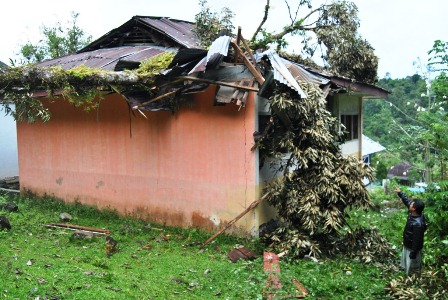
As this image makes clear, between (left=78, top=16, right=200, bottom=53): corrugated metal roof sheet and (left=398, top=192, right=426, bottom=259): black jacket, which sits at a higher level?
(left=78, top=16, right=200, bottom=53): corrugated metal roof sheet

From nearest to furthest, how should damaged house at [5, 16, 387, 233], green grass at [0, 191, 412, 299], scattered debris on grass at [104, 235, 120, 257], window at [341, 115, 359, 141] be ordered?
1. green grass at [0, 191, 412, 299]
2. scattered debris on grass at [104, 235, 120, 257]
3. damaged house at [5, 16, 387, 233]
4. window at [341, 115, 359, 141]

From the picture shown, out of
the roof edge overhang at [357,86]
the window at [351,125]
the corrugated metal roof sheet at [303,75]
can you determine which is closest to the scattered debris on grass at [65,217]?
the corrugated metal roof sheet at [303,75]

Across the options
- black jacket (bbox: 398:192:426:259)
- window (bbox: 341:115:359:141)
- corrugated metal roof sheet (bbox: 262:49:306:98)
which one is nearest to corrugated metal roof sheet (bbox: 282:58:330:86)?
corrugated metal roof sheet (bbox: 262:49:306:98)

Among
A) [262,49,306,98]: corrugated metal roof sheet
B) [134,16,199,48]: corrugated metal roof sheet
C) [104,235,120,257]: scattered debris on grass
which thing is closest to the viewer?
[262,49,306,98]: corrugated metal roof sheet

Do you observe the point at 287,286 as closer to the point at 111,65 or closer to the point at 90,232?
the point at 90,232

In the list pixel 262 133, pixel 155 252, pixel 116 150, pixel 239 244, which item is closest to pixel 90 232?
pixel 155 252

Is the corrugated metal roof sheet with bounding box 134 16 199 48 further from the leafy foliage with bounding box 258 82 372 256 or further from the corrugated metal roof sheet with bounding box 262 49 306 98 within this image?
the leafy foliage with bounding box 258 82 372 256

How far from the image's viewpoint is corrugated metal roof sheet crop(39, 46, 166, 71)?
10.7 meters

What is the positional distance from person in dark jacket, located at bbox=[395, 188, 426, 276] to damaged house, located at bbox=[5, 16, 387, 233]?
277 centimetres

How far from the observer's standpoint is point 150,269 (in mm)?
7055

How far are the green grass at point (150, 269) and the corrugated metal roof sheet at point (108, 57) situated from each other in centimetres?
422

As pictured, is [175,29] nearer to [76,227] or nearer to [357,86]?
[357,86]

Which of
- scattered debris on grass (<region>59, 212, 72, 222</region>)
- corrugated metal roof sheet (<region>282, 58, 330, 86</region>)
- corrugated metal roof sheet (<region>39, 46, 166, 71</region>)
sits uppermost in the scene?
corrugated metal roof sheet (<region>39, 46, 166, 71</region>)

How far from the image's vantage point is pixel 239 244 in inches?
338
